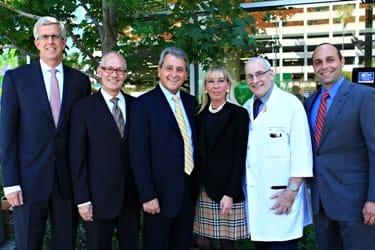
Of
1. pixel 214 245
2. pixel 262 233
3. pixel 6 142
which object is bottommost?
pixel 214 245

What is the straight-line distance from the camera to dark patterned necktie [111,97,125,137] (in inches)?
128

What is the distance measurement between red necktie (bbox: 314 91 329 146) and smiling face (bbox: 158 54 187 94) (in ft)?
3.44

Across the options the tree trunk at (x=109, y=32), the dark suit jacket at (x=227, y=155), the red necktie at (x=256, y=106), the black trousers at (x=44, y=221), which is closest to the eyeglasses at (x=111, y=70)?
the dark suit jacket at (x=227, y=155)

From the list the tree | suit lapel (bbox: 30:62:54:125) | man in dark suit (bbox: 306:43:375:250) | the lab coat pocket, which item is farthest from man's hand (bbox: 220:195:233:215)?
suit lapel (bbox: 30:62:54:125)

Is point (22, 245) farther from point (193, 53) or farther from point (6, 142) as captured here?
point (193, 53)

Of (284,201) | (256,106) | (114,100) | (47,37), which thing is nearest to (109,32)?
(47,37)

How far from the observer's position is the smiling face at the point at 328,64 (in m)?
3.18

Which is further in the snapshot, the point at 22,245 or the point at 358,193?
the point at 22,245

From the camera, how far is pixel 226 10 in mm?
4199

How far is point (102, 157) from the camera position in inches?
126

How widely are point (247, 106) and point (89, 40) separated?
2502mm

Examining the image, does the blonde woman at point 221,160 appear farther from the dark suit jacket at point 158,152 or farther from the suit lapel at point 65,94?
the suit lapel at point 65,94

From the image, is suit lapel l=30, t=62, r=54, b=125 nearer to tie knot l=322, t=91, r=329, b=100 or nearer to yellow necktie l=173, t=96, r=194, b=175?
yellow necktie l=173, t=96, r=194, b=175

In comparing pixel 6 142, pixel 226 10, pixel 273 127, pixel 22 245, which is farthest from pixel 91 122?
pixel 226 10
